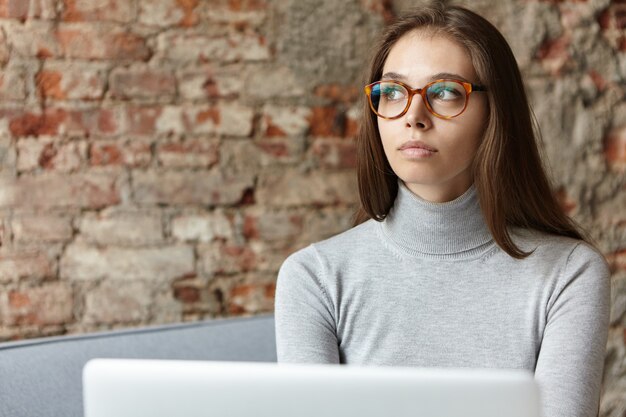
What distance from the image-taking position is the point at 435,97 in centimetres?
115

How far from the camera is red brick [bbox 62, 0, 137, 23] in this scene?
180 centimetres

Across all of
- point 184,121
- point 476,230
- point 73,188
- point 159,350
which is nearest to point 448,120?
Result: point 476,230

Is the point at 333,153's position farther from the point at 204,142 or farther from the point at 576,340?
the point at 576,340

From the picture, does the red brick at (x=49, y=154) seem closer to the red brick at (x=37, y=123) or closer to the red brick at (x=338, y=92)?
the red brick at (x=37, y=123)

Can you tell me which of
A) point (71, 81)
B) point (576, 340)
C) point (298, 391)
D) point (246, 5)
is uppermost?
point (246, 5)

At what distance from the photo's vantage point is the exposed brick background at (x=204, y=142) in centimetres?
179

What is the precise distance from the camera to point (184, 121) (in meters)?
1.85

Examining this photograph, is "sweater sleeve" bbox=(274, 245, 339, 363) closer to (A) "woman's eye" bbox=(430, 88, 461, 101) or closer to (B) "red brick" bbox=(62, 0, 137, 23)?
(A) "woman's eye" bbox=(430, 88, 461, 101)

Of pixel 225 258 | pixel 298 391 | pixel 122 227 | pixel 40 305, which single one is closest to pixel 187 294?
pixel 225 258

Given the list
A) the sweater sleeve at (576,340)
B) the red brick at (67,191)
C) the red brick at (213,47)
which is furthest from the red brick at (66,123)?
the sweater sleeve at (576,340)

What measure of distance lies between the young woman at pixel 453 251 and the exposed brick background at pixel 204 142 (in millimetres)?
A: 626

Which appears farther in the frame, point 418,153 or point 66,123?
point 66,123

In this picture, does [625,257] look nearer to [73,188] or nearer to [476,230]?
[476,230]

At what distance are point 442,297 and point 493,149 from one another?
26 centimetres
